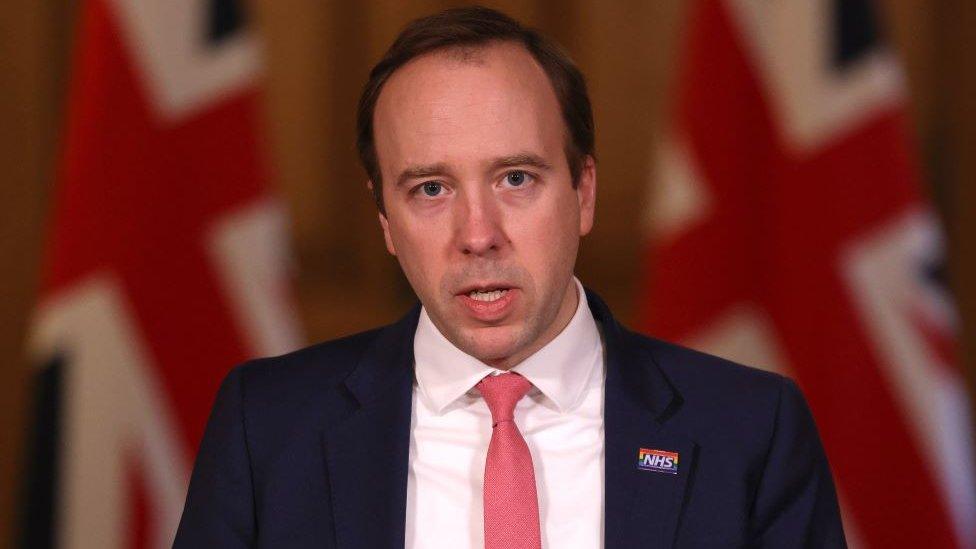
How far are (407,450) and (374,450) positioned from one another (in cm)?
4

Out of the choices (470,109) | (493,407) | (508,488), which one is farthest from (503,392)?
(470,109)

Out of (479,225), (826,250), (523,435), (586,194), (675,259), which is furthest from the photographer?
(675,259)

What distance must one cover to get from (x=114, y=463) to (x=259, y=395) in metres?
1.01

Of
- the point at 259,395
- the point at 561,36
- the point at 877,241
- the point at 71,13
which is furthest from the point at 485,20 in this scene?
the point at 71,13

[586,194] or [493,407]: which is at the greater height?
[586,194]

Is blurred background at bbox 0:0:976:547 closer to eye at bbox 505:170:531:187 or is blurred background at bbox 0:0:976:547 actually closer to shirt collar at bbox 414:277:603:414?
shirt collar at bbox 414:277:603:414

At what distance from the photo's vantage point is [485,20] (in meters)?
1.49

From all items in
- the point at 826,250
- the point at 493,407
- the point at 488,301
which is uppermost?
the point at 826,250

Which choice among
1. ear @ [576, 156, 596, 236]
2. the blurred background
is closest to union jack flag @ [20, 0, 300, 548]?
the blurred background

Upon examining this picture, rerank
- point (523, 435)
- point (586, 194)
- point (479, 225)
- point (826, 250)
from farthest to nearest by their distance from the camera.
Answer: point (826, 250) < point (586, 194) < point (523, 435) < point (479, 225)

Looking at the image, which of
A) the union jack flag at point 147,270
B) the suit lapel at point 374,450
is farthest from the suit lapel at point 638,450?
the union jack flag at point 147,270

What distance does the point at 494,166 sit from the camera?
1394 mm

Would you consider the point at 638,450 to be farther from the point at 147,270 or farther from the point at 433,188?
the point at 147,270

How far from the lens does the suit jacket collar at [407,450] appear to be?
1.38m
